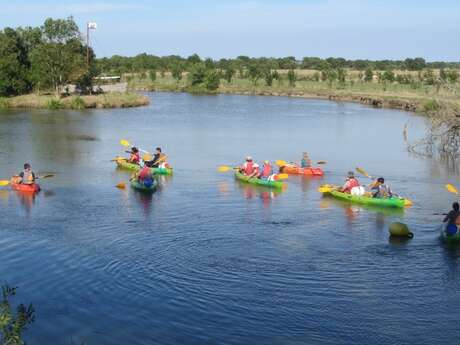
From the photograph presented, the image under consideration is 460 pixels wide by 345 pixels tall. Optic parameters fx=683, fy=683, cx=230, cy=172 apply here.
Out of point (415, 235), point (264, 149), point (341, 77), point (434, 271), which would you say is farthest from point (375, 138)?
point (341, 77)

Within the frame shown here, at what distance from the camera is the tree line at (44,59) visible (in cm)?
6831

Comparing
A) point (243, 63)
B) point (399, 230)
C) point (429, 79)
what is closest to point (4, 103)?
point (429, 79)

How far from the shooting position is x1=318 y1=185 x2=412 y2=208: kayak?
2377 cm

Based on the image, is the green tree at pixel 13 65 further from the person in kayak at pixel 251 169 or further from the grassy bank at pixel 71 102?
the person in kayak at pixel 251 169

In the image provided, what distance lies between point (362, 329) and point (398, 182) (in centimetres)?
1638

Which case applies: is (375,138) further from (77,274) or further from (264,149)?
(77,274)

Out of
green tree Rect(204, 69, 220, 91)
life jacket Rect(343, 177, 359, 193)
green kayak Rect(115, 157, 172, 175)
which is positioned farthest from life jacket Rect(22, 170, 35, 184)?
green tree Rect(204, 69, 220, 91)

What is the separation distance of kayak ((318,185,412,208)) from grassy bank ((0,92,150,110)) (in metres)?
43.0

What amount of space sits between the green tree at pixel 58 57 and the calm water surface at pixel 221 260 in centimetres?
3503

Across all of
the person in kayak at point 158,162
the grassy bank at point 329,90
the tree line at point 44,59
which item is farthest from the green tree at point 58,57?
the person in kayak at point 158,162

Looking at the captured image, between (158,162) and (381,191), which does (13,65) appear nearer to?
(158,162)

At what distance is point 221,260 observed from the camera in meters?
18.0

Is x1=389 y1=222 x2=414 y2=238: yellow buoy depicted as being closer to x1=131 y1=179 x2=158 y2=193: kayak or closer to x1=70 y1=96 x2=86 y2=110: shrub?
x1=131 y1=179 x2=158 y2=193: kayak

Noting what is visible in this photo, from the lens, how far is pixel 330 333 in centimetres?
1376
